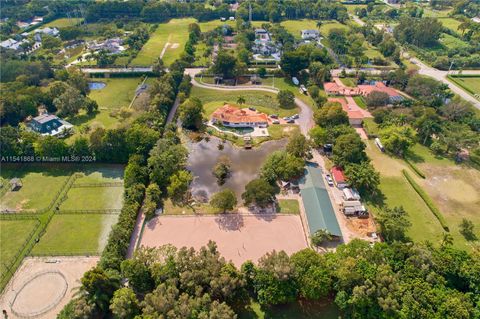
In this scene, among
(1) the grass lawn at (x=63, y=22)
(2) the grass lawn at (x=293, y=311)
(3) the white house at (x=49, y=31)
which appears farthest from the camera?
(1) the grass lawn at (x=63, y=22)

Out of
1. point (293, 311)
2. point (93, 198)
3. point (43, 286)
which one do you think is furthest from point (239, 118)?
point (43, 286)

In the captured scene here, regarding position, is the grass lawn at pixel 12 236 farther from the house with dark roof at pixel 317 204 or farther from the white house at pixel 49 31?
the white house at pixel 49 31

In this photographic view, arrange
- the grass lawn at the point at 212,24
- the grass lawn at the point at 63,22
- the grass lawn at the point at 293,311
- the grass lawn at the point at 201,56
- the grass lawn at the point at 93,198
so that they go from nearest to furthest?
the grass lawn at the point at 293,311
the grass lawn at the point at 93,198
the grass lawn at the point at 201,56
the grass lawn at the point at 212,24
the grass lawn at the point at 63,22

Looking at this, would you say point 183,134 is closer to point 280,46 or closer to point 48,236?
point 48,236

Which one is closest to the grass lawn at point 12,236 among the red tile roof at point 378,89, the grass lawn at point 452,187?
the grass lawn at point 452,187

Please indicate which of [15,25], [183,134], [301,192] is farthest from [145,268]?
[15,25]

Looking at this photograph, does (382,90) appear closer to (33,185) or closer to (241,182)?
(241,182)

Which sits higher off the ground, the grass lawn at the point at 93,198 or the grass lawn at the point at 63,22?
the grass lawn at the point at 63,22
